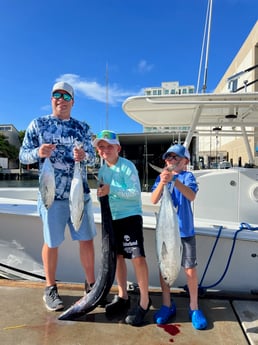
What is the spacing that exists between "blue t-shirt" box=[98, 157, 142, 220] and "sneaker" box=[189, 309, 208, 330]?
3.11 feet

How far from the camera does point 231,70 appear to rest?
31.4 metres

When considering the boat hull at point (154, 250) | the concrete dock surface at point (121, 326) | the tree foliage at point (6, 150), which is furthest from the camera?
the tree foliage at point (6, 150)

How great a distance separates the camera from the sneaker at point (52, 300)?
281cm

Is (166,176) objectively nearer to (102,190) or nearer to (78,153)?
(102,190)

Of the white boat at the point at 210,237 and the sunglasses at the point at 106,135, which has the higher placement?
the sunglasses at the point at 106,135

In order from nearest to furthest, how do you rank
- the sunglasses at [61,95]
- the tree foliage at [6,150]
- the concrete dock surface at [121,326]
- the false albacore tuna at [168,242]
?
1. the false albacore tuna at [168,242]
2. the concrete dock surface at [121,326]
3. the sunglasses at [61,95]
4. the tree foliage at [6,150]

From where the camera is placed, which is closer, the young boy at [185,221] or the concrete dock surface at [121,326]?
the concrete dock surface at [121,326]

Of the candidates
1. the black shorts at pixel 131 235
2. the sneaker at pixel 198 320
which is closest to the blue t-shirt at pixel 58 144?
the black shorts at pixel 131 235

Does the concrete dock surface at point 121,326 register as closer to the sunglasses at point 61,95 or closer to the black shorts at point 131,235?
Answer: the black shorts at point 131,235

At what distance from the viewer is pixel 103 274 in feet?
8.75

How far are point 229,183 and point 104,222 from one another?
1.92 metres

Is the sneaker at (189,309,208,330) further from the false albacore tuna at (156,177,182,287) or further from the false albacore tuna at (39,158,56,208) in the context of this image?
the false albacore tuna at (39,158,56,208)

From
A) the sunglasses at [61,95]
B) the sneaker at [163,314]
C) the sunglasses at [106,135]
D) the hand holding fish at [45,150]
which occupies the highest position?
the sunglasses at [61,95]

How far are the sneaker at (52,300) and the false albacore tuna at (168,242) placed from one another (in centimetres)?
109
